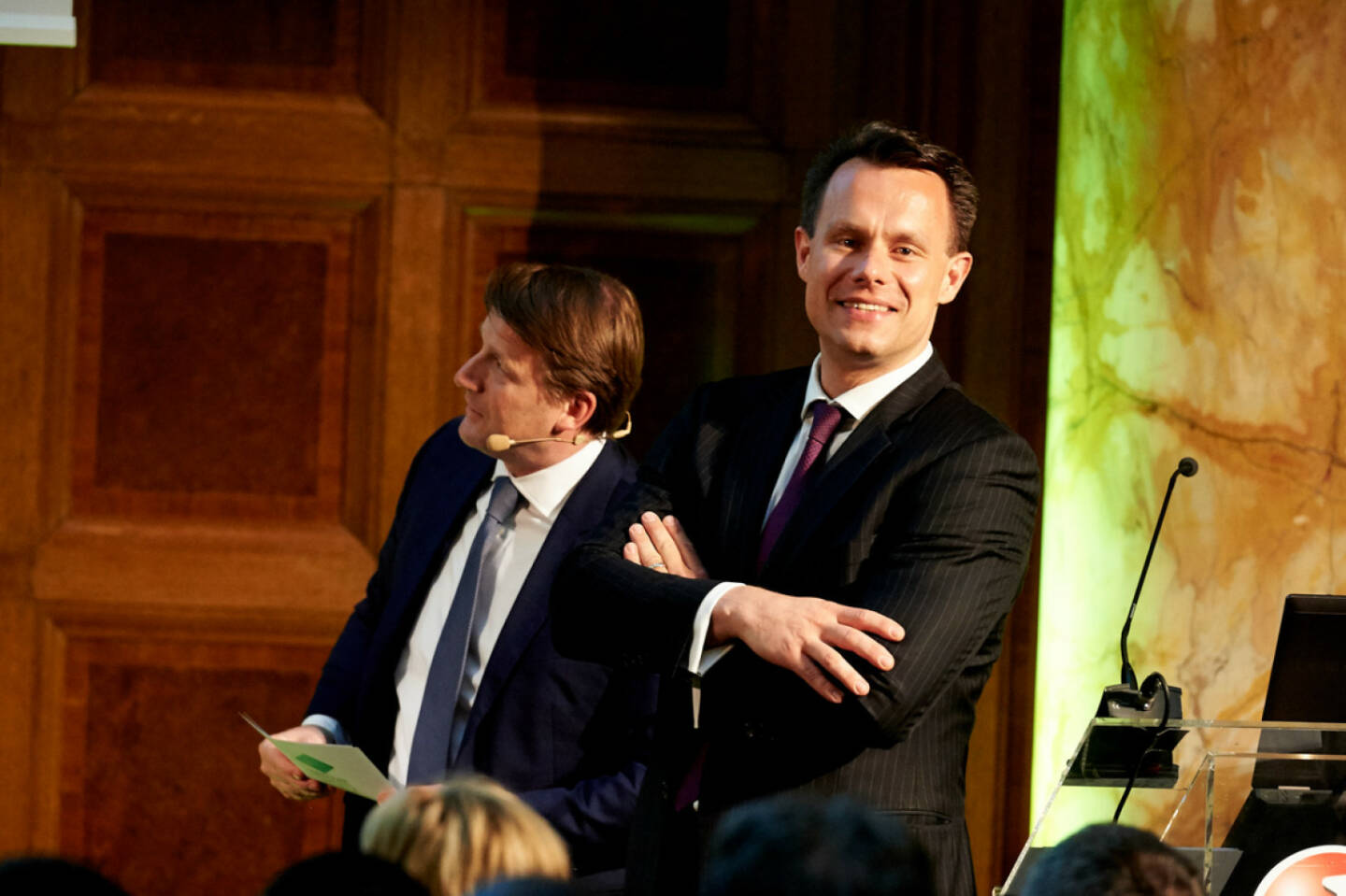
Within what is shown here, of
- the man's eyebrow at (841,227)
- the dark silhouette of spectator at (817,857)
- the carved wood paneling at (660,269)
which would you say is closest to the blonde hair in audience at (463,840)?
the dark silhouette of spectator at (817,857)

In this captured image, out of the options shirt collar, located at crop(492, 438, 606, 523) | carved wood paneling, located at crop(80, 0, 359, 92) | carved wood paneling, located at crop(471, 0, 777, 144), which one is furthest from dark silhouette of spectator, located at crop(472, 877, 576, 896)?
carved wood paneling, located at crop(80, 0, 359, 92)

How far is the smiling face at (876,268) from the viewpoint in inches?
93.5

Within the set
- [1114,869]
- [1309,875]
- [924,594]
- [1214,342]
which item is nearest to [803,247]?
[924,594]

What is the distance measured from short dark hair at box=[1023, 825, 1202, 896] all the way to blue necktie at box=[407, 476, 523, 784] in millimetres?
1381

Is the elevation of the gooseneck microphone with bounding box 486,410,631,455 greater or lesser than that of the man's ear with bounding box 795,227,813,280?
lesser

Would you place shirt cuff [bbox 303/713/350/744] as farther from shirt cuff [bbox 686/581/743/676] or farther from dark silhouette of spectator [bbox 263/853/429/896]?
dark silhouette of spectator [bbox 263/853/429/896]

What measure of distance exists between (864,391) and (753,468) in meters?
0.20

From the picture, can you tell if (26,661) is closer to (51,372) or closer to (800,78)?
(51,372)

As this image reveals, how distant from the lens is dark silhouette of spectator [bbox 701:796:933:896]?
3.88 ft

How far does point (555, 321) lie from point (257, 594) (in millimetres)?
1274

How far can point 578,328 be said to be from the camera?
2.82 m

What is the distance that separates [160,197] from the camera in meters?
3.70

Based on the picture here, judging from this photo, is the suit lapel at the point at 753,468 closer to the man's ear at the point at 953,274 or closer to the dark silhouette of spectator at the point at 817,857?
the man's ear at the point at 953,274

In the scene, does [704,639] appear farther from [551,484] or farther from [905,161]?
[905,161]
